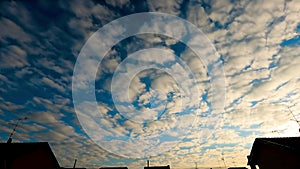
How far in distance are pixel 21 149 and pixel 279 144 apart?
28.6 meters

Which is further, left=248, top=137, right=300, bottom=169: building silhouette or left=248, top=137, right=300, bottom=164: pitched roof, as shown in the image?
left=248, top=137, right=300, bottom=169: building silhouette

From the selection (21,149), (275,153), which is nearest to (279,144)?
(275,153)

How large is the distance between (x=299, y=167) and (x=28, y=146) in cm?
2956

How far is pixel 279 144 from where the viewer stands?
17.1 meters

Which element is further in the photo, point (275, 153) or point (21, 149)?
point (21, 149)

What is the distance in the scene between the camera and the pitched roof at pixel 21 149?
1891cm

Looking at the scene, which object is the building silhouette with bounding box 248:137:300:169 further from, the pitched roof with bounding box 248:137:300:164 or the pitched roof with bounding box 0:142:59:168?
the pitched roof with bounding box 0:142:59:168

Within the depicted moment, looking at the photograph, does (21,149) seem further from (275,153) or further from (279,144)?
(275,153)

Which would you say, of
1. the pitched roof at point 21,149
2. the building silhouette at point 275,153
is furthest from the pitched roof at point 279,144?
the pitched roof at point 21,149

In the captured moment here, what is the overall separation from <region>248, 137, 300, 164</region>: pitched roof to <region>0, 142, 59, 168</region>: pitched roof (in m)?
27.3

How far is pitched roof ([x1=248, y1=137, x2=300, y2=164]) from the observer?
15.9 m

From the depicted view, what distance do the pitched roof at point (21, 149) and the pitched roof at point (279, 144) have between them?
27.3 m

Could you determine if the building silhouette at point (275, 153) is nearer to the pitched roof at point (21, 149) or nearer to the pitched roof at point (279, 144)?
the pitched roof at point (279, 144)

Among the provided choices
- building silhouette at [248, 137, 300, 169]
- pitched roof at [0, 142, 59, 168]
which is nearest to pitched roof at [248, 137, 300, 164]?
building silhouette at [248, 137, 300, 169]
